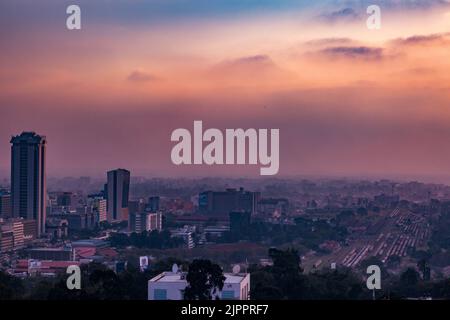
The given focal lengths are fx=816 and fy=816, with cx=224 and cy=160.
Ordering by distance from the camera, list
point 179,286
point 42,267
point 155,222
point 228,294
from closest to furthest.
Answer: point 228,294, point 179,286, point 42,267, point 155,222

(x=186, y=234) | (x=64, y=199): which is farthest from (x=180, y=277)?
(x=64, y=199)

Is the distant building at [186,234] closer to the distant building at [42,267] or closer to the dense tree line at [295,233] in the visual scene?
the dense tree line at [295,233]

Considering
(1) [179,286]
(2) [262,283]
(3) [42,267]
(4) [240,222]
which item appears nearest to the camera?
(1) [179,286]

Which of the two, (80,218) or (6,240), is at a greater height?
(80,218)

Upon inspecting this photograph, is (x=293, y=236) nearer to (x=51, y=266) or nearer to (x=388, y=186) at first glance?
(x=388, y=186)

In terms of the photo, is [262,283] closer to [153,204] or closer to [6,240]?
[153,204]

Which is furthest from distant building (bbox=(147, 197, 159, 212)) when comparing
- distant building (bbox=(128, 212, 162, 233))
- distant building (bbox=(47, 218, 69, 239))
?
distant building (bbox=(47, 218, 69, 239))
